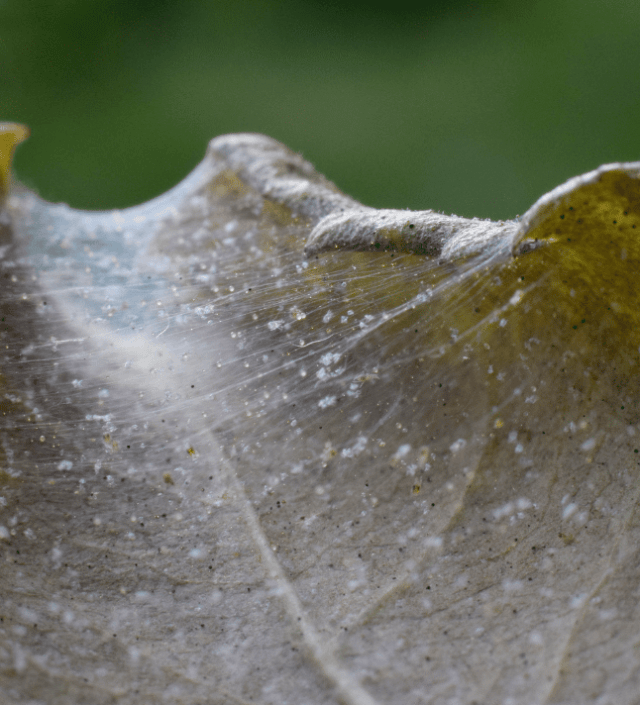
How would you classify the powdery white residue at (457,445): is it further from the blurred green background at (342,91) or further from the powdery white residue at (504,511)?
the blurred green background at (342,91)

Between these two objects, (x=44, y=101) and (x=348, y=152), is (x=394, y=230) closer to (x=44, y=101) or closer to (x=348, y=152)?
(x=348, y=152)

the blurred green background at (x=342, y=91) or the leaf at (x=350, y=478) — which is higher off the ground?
the blurred green background at (x=342, y=91)

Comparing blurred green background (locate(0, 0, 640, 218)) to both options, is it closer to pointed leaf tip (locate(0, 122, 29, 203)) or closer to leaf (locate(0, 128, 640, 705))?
pointed leaf tip (locate(0, 122, 29, 203))

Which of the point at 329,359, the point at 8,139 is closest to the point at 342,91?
the point at 8,139

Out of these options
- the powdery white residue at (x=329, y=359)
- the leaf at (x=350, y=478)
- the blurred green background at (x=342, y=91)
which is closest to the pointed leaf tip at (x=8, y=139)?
the leaf at (x=350, y=478)

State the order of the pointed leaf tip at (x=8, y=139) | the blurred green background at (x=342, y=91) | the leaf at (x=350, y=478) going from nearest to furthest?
the leaf at (x=350, y=478), the pointed leaf tip at (x=8, y=139), the blurred green background at (x=342, y=91)

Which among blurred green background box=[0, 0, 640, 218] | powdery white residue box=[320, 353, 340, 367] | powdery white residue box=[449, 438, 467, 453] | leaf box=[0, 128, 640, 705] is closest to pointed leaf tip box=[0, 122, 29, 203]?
leaf box=[0, 128, 640, 705]
